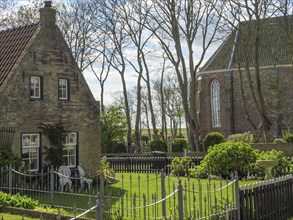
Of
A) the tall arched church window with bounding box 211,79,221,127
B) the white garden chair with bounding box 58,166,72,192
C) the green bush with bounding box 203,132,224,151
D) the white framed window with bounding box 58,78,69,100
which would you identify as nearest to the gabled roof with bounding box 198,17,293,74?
the tall arched church window with bounding box 211,79,221,127

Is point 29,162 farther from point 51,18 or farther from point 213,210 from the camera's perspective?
point 213,210

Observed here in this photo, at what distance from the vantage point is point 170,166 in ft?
85.0

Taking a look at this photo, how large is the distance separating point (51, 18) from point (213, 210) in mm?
13726

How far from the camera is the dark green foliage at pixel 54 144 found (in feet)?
66.2

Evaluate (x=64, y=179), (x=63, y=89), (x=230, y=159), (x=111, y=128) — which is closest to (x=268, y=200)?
(x=64, y=179)

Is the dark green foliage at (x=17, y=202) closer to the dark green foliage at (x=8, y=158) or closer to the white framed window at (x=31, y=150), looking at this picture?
the dark green foliage at (x=8, y=158)

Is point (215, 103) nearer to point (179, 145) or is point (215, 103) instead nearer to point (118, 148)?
point (179, 145)

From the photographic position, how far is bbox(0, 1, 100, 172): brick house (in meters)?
19.3

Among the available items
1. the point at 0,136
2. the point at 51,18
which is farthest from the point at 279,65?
the point at 0,136

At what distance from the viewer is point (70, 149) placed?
2158 cm

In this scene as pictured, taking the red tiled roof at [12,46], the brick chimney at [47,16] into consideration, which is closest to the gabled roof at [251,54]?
the brick chimney at [47,16]

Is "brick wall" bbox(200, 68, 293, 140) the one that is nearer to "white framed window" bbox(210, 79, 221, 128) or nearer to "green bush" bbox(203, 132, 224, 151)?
"white framed window" bbox(210, 79, 221, 128)

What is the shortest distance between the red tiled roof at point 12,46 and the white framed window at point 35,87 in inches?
42.6

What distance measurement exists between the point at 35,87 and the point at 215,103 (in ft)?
107
